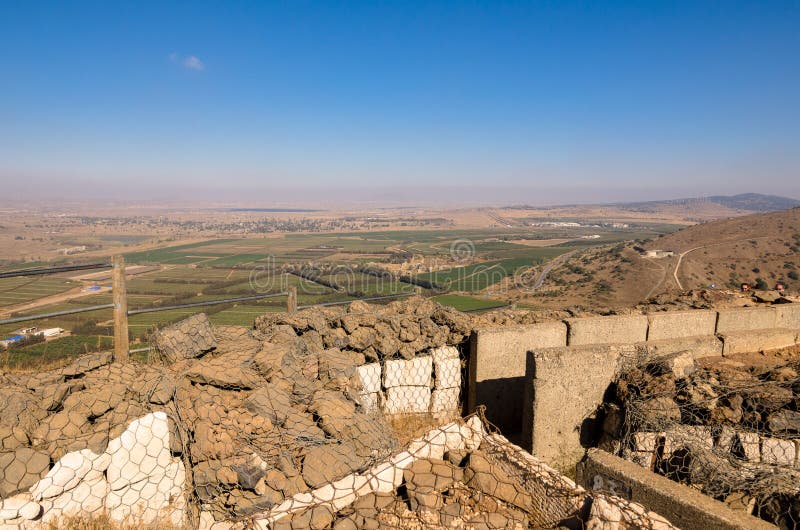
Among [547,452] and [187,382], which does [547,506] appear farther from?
[187,382]

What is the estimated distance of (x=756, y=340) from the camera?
6.85m

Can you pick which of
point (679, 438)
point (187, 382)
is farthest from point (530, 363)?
point (187, 382)

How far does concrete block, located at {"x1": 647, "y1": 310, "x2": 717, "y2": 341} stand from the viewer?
7301 mm

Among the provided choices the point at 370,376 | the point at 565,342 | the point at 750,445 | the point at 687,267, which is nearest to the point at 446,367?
the point at 370,376

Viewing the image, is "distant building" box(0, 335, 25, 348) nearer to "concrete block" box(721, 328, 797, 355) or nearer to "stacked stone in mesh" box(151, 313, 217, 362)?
"stacked stone in mesh" box(151, 313, 217, 362)

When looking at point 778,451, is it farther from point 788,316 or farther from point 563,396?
point 788,316

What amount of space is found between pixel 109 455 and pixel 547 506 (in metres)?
3.66

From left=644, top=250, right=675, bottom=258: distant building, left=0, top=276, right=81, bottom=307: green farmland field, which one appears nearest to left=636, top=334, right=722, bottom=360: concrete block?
left=0, top=276, right=81, bottom=307: green farmland field

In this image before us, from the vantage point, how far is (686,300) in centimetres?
972

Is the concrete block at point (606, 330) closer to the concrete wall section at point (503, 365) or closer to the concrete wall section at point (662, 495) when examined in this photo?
the concrete wall section at point (503, 365)

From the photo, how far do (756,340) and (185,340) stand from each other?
8.01 metres

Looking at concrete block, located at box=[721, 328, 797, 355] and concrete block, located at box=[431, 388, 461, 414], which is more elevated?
concrete block, located at box=[721, 328, 797, 355]

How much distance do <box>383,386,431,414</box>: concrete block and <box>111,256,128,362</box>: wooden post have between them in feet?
11.7

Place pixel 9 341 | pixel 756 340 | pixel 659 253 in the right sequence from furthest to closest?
1. pixel 659 253
2. pixel 9 341
3. pixel 756 340
